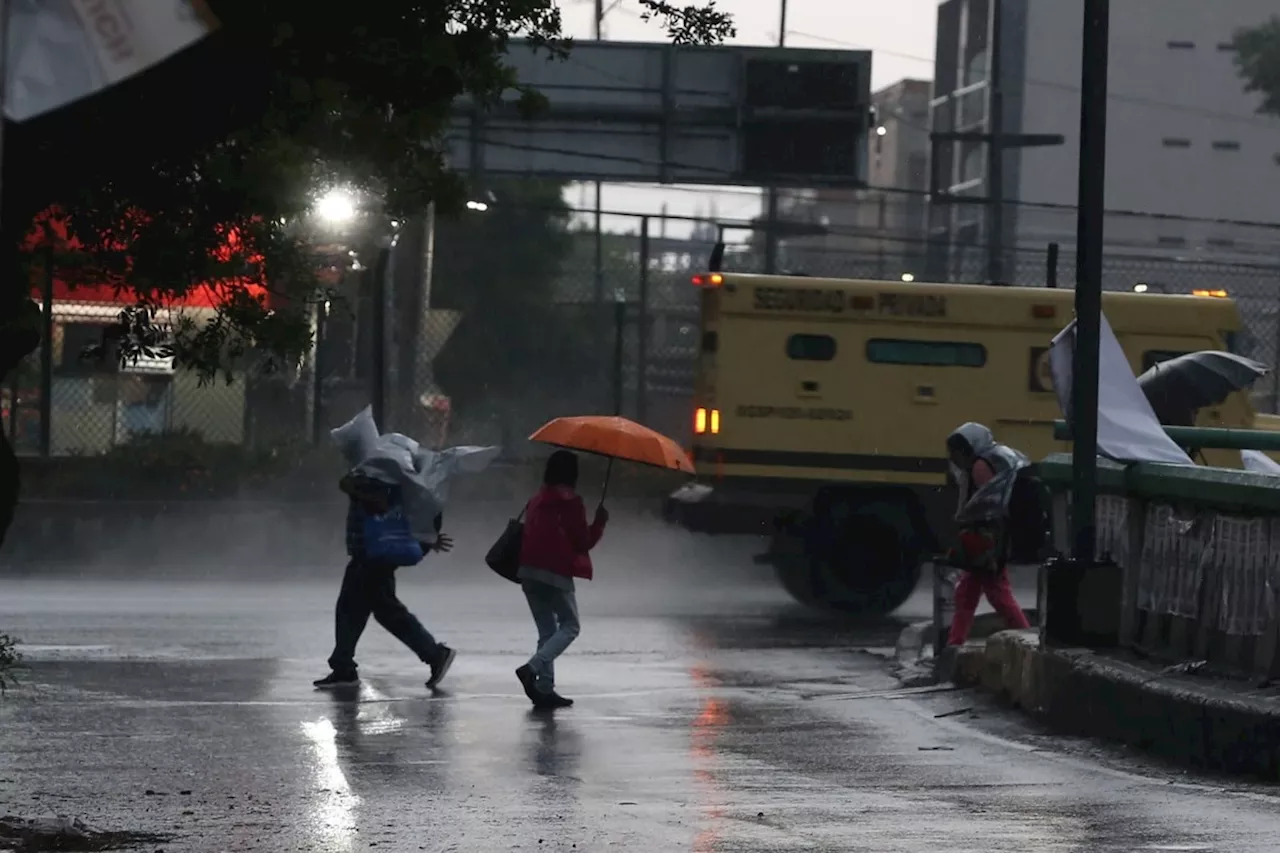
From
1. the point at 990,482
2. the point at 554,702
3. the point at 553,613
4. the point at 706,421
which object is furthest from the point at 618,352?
the point at 554,702

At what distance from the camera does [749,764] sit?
33.0 ft

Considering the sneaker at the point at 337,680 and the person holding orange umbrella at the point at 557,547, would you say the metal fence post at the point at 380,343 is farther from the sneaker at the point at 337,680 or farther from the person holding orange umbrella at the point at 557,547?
the person holding orange umbrella at the point at 557,547

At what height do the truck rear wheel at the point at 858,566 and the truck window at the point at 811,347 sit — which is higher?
the truck window at the point at 811,347

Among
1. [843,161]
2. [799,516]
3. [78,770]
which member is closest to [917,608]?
[799,516]

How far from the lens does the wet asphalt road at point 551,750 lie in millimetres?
8164

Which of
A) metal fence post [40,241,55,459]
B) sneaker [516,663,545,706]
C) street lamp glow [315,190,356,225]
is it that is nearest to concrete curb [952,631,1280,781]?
sneaker [516,663,545,706]

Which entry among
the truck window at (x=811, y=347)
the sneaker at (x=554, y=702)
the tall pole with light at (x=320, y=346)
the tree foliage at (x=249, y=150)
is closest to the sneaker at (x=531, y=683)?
the sneaker at (x=554, y=702)

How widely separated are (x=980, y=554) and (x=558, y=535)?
2.70 meters

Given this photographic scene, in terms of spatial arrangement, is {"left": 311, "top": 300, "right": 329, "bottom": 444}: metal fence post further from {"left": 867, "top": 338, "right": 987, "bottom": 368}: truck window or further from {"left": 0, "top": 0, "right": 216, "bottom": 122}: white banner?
{"left": 0, "top": 0, "right": 216, "bottom": 122}: white banner

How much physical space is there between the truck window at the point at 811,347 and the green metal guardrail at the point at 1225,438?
6231 mm

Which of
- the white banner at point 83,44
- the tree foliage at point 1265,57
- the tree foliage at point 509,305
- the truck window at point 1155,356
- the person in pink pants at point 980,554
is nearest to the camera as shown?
the white banner at point 83,44

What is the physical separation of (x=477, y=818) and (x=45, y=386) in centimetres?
1659

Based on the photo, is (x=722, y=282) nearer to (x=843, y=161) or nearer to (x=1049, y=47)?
(x=843, y=161)

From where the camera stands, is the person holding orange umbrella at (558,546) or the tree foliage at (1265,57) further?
the tree foliage at (1265,57)
